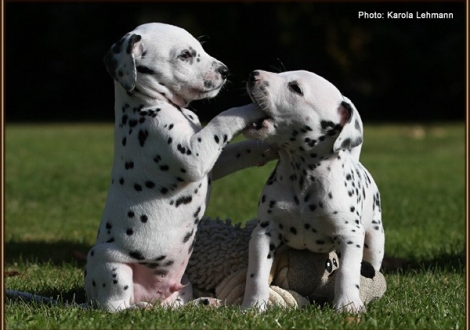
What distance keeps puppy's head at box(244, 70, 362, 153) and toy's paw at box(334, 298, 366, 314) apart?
3.34ft

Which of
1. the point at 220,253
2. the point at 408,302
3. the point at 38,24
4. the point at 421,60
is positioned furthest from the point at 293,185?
the point at 38,24

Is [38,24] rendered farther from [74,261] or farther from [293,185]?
[293,185]

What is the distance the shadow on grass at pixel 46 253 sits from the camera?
27.2 feet

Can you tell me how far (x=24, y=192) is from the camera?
1297 cm

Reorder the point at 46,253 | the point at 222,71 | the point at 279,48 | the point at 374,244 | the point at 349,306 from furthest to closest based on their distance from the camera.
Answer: the point at 279,48, the point at 46,253, the point at 374,244, the point at 222,71, the point at 349,306

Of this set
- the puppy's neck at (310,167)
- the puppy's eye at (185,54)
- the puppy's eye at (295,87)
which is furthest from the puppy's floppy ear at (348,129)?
the puppy's eye at (185,54)

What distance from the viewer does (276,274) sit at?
19.8 feet

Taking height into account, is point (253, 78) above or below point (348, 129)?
above

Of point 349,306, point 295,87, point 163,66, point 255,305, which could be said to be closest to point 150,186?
point 163,66

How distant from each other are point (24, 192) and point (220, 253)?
7.43 meters

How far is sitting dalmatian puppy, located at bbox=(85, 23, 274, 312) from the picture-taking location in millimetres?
5590

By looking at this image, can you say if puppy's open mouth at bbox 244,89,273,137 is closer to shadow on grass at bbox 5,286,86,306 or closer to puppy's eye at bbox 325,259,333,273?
puppy's eye at bbox 325,259,333,273

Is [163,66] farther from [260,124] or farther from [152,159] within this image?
[260,124]

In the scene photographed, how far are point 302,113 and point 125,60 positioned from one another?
1.26m
